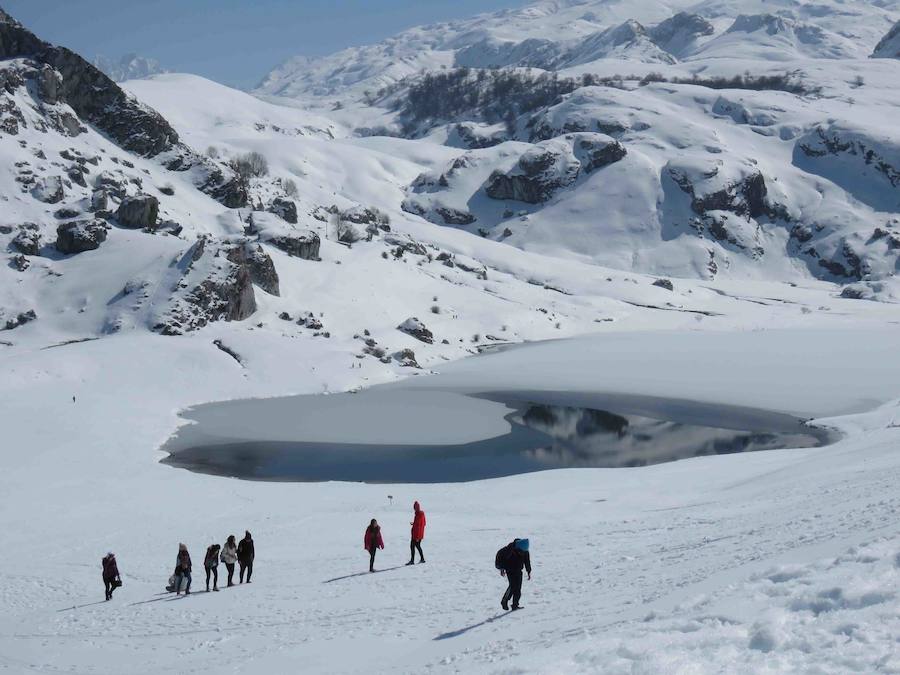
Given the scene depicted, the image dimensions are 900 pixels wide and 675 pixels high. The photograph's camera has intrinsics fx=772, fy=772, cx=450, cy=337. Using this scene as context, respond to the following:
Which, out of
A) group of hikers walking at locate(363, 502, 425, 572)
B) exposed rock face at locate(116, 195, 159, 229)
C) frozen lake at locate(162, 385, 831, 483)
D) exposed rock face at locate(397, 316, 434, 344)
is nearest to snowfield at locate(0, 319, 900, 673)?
group of hikers walking at locate(363, 502, 425, 572)

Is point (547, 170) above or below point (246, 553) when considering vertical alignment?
above

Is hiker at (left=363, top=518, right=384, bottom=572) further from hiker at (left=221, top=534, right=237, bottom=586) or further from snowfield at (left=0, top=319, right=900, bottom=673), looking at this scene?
hiker at (left=221, top=534, right=237, bottom=586)

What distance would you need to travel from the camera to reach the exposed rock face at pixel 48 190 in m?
83.8

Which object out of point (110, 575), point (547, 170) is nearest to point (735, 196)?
point (547, 170)

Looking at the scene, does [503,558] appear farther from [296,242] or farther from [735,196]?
[735,196]

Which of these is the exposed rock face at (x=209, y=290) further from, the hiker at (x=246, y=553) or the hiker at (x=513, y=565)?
the hiker at (x=513, y=565)

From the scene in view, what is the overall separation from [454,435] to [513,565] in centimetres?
3118

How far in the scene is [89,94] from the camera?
339 feet

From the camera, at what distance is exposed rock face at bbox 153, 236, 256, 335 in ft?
230

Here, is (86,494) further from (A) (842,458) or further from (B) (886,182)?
(B) (886,182)

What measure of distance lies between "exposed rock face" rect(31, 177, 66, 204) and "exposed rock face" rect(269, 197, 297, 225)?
27830 millimetres

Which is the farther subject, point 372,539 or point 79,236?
point 79,236

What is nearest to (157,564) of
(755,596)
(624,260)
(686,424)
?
(755,596)

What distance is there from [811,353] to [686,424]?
85.5 ft
